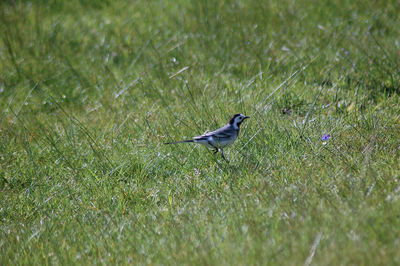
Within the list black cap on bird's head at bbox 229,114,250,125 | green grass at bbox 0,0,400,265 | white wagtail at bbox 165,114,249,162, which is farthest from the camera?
black cap on bird's head at bbox 229,114,250,125

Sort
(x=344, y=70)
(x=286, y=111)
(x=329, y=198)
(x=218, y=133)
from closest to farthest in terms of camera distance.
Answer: (x=329, y=198)
(x=218, y=133)
(x=286, y=111)
(x=344, y=70)

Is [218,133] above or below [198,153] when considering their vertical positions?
above

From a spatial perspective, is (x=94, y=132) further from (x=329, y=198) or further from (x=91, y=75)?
(x=329, y=198)

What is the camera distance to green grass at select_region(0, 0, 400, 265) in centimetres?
355

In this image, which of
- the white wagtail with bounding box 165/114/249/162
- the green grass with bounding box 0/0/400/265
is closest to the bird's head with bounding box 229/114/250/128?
the white wagtail with bounding box 165/114/249/162

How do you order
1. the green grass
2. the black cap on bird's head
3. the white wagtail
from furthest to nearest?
the black cap on bird's head
the white wagtail
the green grass

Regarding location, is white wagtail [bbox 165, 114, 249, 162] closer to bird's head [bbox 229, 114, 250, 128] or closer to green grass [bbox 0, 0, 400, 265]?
bird's head [bbox 229, 114, 250, 128]

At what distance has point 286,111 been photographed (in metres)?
6.00

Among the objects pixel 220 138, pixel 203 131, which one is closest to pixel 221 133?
pixel 220 138

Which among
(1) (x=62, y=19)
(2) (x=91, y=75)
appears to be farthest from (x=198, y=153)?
(1) (x=62, y=19)

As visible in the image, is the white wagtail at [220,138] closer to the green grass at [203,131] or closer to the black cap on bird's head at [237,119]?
the black cap on bird's head at [237,119]

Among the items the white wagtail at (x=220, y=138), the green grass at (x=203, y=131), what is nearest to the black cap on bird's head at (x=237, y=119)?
the white wagtail at (x=220, y=138)

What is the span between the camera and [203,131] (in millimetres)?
5594

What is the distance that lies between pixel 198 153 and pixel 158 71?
2.65 meters
